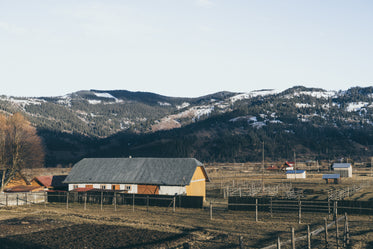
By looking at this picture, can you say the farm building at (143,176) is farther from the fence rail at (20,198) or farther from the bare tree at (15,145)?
the bare tree at (15,145)

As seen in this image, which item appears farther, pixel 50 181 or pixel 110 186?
pixel 50 181

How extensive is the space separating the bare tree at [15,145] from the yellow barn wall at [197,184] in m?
27.5

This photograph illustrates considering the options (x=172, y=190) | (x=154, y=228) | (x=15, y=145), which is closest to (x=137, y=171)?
(x=172, y=190)

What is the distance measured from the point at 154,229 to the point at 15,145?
37.1 m

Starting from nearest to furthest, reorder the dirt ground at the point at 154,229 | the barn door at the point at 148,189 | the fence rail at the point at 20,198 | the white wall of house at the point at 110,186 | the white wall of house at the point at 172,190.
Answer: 1. the dirt ground at the point at 154,229
2. the fence rail at the point at 20,198
3. the white wall of house at the point at 172,190
4. the barn door at the point at 148,189
5. the white wall of house at the point at 110,186

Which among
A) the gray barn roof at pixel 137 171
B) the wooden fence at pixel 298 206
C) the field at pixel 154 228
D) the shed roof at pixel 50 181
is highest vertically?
the gray barn roof at pixel 137 171

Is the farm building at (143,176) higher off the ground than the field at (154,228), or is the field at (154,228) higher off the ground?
the farm building at (143,176)

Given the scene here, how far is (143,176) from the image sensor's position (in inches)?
2110

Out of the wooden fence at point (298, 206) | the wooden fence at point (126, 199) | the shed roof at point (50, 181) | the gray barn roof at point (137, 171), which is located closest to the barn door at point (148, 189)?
the gray barn roof at point (137, 171)

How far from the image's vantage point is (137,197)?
46594 mm

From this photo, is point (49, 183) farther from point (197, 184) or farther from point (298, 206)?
point (298, 206)

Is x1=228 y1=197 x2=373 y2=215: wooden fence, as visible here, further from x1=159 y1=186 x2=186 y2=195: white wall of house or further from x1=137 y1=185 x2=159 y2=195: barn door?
x1=137 y1=185 x2=159 y2=195: barn door

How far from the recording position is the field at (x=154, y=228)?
25641 millimetres

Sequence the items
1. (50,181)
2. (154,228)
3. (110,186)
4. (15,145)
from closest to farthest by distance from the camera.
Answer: (154,228)
(110,186)
(15,145)
(50,181)
